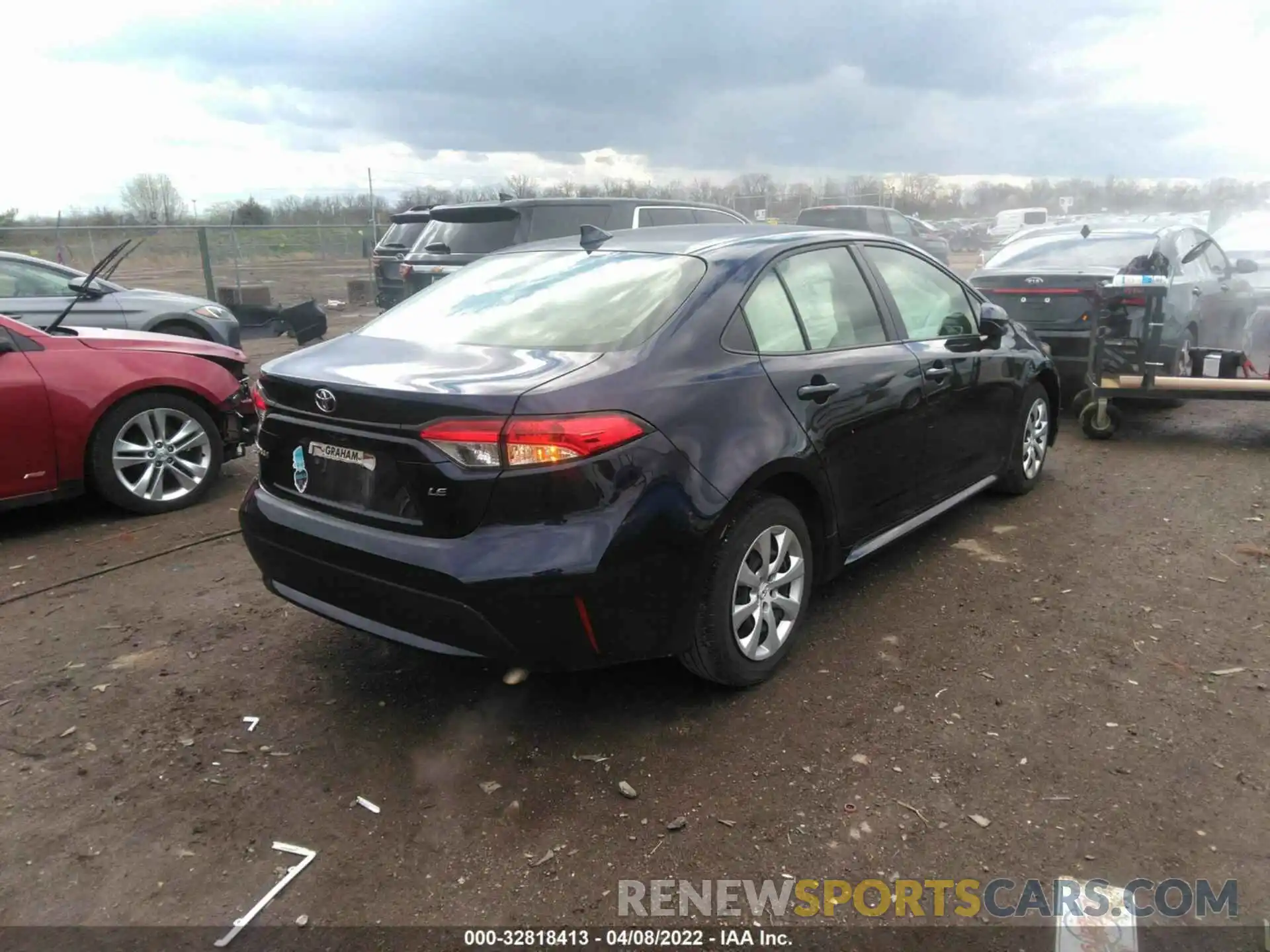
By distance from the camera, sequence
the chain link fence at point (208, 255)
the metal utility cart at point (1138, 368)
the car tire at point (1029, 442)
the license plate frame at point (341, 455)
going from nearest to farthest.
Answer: the license plate frame at point (341, 455), the car tire at point (1029, 442), the metal utility cart at point (1138, 368), the chain link fence at point (208, 255)

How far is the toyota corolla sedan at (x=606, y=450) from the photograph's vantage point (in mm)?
2760

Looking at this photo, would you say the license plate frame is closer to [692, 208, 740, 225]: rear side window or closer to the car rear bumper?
the car rear bumper

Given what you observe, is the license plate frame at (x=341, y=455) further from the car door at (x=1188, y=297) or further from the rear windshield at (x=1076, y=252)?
the rear windshield at (x=1076, y=252)

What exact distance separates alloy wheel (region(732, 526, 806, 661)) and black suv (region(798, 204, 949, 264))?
48.7ft

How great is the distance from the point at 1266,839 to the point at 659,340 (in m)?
2.34

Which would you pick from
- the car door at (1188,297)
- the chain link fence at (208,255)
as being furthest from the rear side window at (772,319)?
the chain link fence at (208,255)

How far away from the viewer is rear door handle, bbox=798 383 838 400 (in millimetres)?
3496

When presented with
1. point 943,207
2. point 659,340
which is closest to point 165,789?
point 659,340

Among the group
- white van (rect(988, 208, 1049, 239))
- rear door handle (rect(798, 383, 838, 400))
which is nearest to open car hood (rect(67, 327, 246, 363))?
rear door handle (rect(798, 383, 838, 400))

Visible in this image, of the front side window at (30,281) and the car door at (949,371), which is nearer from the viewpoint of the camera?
the car door at (949,371)

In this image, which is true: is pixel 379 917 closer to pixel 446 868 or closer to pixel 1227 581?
pixel 446 868

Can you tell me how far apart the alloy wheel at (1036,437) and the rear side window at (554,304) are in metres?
2.99

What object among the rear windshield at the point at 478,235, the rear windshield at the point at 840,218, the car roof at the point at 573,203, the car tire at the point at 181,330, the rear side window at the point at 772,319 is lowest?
the car tire at the point at 181,330

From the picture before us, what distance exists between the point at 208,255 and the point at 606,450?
16.5 m
